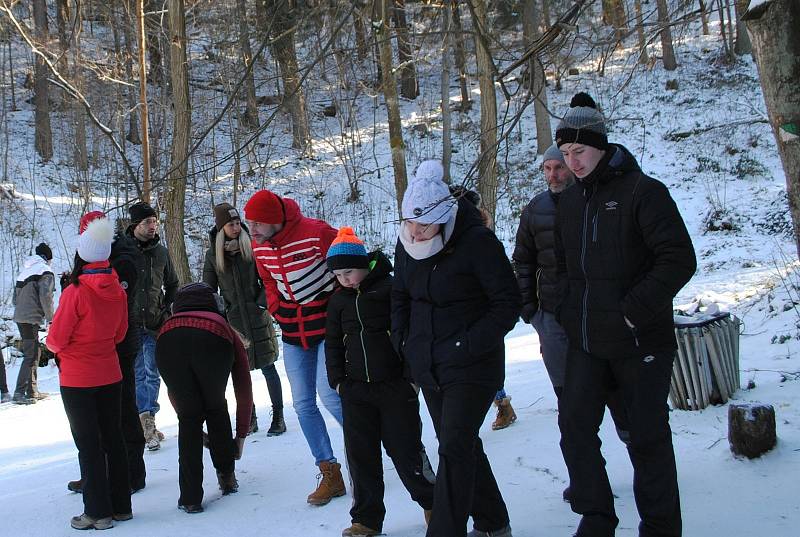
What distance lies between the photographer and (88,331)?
4.43 metres

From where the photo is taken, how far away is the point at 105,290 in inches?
177

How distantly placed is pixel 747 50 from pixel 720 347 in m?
21.9

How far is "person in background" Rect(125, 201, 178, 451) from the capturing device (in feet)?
19.5

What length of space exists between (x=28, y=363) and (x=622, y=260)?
8496 mm

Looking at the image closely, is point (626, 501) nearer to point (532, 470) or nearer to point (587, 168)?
point (532, 470)

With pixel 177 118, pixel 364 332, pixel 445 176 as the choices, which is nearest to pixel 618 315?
pixel 364 332

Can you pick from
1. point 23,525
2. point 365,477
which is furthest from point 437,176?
point 23,525

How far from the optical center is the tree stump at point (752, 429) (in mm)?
4250

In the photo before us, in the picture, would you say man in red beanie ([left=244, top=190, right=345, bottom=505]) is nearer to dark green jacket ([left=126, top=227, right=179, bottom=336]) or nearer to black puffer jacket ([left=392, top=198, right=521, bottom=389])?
black puffer jacket ([left=392, top=198, right=521, bottom=389])

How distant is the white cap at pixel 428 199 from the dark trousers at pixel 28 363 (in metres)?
7.58

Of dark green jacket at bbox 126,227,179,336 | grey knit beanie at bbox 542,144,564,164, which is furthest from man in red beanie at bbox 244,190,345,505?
dark green jacket at bbox 126,227,179,336

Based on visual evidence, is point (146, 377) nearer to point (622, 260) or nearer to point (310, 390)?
point (310, 390)

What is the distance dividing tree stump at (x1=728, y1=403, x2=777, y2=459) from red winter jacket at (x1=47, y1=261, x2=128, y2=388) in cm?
372

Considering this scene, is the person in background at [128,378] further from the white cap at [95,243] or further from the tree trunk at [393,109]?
the tree trunk at [393,109]
